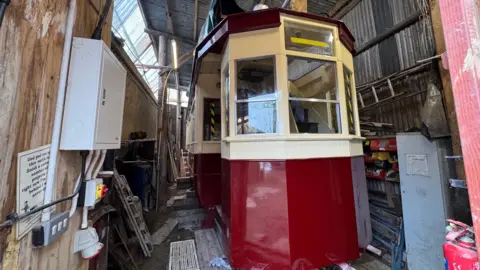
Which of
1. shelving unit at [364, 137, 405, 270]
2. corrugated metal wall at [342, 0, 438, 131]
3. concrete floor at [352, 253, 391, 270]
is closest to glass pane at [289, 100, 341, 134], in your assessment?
shelving unit at [364, 137, 405, 270]

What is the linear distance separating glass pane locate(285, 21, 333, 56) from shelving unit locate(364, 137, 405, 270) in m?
1.93

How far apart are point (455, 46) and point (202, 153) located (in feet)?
12.1

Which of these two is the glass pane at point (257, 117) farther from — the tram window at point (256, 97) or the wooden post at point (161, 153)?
the wooden post at point (161, 153)

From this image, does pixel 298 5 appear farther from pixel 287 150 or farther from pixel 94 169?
pixel 94 169

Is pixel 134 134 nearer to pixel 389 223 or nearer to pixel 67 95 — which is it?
pixel 67 95

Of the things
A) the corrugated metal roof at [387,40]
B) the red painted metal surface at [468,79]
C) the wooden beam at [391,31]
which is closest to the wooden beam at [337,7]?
the corrugated metal roof at [387,40]

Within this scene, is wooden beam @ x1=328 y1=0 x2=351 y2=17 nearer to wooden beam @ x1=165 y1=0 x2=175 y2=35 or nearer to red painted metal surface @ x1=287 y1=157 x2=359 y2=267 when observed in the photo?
red painted metal surface @ x1=287 y1=157 x2=359 y2=267

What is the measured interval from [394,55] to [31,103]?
5.68 metres

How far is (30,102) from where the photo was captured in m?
0.97

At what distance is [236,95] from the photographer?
2.51 m

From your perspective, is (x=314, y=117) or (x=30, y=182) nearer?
(x=30, y=182)

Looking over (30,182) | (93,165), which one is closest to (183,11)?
(93,165)

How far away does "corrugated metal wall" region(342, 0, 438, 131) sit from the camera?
3793mm

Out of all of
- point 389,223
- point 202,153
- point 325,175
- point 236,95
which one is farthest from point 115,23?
point 389,223
